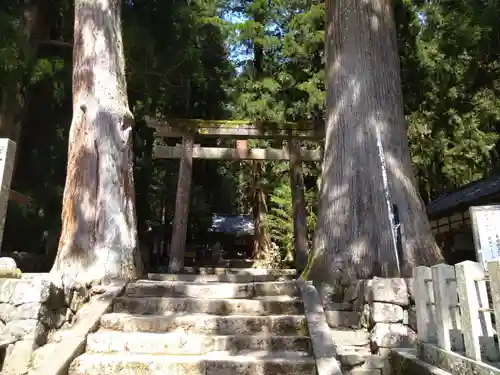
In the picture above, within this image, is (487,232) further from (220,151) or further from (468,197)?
(220,151)

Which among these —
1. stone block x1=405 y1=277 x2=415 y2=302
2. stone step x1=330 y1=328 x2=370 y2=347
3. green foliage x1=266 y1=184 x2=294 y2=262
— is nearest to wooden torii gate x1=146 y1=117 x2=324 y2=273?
green foliage x1=266 y1=184 x2=294 y2=262

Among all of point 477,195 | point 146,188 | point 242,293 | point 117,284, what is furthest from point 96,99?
point 477,195

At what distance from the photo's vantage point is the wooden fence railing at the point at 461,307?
9.63 feet

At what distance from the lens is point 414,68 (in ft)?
34.7

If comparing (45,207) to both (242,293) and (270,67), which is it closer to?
(242,293)

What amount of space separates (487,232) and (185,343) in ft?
8.73

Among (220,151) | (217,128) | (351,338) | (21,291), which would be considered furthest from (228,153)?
(21,291)

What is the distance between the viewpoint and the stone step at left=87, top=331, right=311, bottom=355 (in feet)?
13.1

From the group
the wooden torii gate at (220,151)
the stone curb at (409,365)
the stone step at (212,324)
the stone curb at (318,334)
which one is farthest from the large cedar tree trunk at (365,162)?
the wooden torii gate at (220,151)

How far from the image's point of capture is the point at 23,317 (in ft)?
12.0

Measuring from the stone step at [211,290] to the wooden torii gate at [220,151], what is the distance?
4.54 meters

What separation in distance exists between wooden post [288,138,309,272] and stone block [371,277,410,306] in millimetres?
5798

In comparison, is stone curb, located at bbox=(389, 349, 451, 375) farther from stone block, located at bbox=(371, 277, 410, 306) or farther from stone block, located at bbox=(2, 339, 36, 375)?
stone block, located at bbox=(2, 339, 36, 375)

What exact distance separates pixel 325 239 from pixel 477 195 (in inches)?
210
